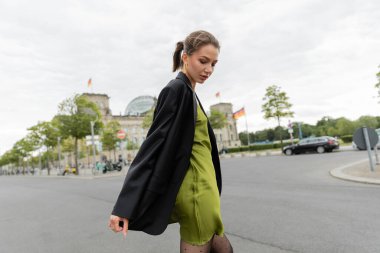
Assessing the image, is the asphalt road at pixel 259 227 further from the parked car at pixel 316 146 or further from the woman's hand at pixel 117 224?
the parked car at pixel 316 146

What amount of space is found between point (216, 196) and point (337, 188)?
698 centimetres

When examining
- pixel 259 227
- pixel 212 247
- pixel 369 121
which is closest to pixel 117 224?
pixel 212 247

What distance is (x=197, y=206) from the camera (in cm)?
144

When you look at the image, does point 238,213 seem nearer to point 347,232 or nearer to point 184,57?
point 347,232

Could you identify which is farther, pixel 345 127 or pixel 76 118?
pixel 345 127

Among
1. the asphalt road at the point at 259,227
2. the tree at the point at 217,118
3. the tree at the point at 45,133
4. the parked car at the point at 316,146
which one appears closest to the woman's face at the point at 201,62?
the asphalt road at the point at 259,227

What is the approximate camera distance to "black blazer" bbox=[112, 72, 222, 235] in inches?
54.9

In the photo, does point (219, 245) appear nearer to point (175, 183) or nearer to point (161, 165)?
point (175, 183)

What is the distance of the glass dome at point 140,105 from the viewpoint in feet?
319

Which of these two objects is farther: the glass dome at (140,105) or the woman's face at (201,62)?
the glass dome at (140,105)

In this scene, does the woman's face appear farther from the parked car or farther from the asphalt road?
the parked car

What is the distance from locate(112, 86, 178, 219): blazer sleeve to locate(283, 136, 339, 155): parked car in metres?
23.9

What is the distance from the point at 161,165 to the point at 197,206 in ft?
0.92

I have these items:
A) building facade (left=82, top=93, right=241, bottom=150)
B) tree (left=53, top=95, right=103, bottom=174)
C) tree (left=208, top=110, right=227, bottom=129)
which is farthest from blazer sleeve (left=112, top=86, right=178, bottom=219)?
building facade (left=82, top=93, right=241, bottom=150)
